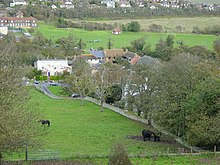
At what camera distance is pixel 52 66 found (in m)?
68.3

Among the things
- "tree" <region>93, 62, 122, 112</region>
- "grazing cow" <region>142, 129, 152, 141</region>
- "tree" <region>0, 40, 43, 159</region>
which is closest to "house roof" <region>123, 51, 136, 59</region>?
"tree" <region>93, 62, 122, 112</region>

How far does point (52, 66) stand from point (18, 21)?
47084 millimetres

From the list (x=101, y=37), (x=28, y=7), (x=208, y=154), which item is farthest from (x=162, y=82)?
(x=28, y=7)

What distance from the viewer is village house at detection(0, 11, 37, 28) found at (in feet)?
359

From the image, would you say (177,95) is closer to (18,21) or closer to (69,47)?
(69,47)

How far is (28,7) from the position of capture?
122375 mm

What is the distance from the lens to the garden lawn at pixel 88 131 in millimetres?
25984

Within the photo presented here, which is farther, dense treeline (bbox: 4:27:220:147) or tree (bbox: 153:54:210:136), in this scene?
tree (bbox: 153:54:210:136)

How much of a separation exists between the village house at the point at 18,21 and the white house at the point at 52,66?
142 ft

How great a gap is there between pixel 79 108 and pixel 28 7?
84709 millimetres

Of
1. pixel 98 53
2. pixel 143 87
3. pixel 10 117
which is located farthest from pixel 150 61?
pixel 98 53

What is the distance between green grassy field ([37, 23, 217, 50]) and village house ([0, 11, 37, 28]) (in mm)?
3022

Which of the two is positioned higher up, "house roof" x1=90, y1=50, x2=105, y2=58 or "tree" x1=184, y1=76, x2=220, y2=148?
"tree" x1=184, y1=76, x2=220, y2=148

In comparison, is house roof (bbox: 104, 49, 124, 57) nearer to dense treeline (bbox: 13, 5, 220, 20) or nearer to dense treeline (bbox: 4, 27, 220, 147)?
dense treeline (bbox: 4, 27, 220, 147)
